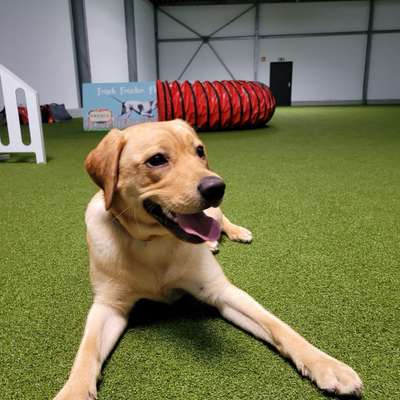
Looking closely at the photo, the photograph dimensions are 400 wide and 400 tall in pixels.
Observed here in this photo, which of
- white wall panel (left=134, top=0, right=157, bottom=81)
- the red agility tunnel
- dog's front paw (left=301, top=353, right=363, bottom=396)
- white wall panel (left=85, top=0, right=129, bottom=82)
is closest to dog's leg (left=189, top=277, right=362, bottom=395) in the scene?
dog's front paw (left=301, top=353, right=363, bottom=396)

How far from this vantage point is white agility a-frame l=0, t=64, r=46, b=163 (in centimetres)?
457

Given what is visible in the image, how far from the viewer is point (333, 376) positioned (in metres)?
1.10

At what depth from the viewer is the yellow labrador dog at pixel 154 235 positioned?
1303 millimetres

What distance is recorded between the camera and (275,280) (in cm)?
175

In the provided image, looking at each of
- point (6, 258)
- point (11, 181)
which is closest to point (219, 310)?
point (6, 258)

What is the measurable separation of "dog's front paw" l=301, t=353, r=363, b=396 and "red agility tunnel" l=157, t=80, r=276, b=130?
20.4ft

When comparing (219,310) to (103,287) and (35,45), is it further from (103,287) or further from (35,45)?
(35,45)

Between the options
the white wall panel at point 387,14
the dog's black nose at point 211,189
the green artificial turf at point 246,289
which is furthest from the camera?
the white wall panel at point 387,14

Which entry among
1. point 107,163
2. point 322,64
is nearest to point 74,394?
point 107,163

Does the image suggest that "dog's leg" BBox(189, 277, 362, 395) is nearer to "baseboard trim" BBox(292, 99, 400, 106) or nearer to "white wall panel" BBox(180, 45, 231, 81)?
A: "white wall panel" BBox(180, 45, 231, 81)

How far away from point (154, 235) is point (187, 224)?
19cm

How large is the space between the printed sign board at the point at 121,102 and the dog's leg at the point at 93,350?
6110 mm

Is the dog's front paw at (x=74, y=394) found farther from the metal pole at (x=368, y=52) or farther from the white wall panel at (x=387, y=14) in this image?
the white wall panel at (x=387, y=14)

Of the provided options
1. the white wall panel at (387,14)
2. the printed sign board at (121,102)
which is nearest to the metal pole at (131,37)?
the printed sign board at (121,102)
